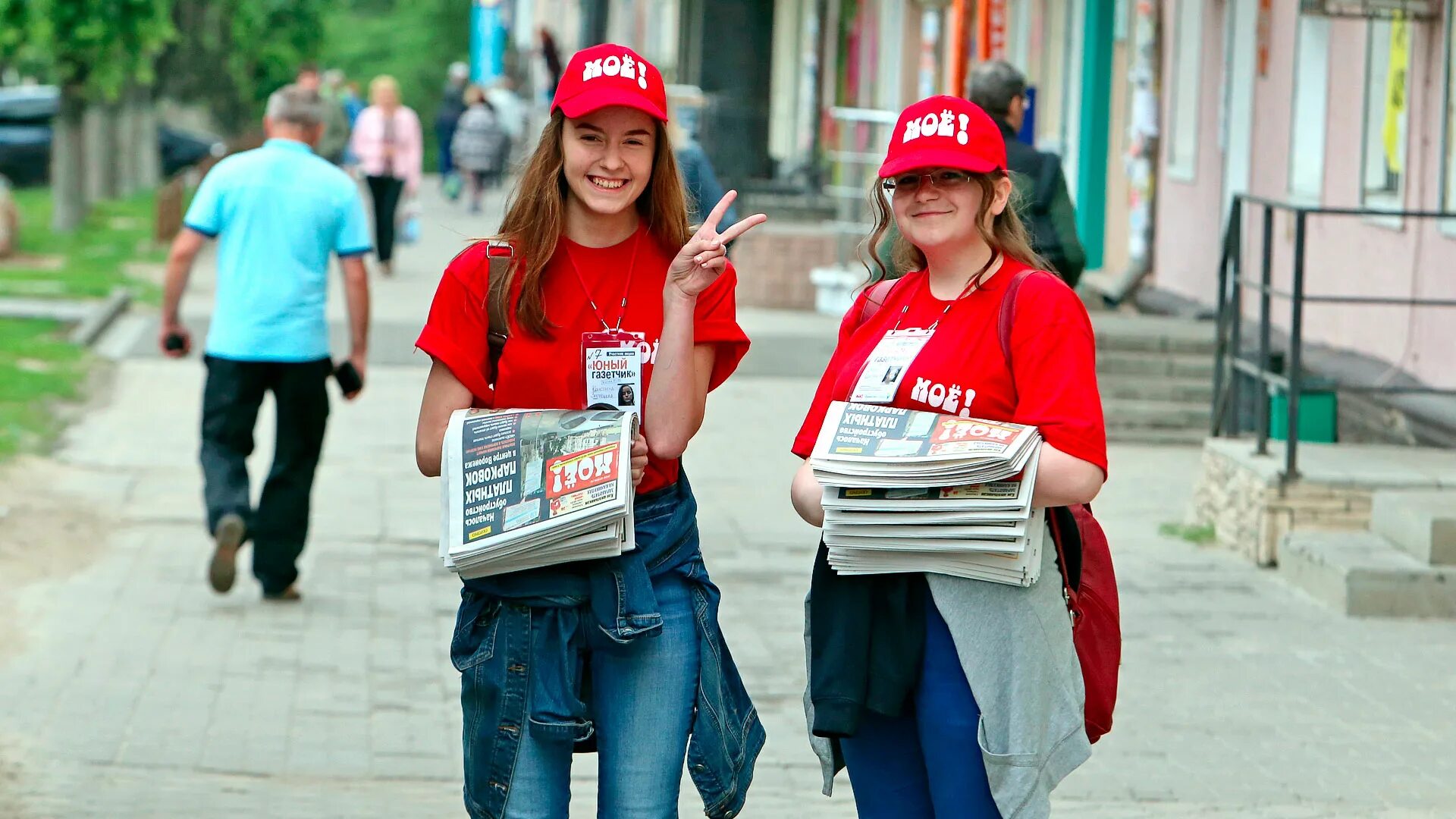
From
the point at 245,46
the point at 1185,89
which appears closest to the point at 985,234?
the point at 1185,89

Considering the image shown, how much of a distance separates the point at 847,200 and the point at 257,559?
37.9ft

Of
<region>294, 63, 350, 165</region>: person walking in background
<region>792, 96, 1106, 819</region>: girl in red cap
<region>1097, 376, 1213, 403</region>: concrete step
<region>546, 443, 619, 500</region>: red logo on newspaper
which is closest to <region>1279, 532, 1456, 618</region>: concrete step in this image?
<region>1097, 376, 1213, 403</region>: concrete step

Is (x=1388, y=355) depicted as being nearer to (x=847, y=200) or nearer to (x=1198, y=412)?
(x=1198, y=412)

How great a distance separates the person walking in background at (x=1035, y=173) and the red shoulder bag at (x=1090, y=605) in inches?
165

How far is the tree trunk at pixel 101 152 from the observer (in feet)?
105

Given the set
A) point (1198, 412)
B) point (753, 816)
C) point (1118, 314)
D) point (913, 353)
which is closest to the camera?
point (913, 353)

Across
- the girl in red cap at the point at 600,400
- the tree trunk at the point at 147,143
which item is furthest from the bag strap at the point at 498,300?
the tree trunk at the point at 147,143

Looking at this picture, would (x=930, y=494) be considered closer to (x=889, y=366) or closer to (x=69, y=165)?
(x=889, y=366)

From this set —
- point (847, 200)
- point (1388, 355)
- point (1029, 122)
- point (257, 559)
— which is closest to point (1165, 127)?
point (1029, 122)

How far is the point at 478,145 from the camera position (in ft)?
97.5

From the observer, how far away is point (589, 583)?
3584 mm

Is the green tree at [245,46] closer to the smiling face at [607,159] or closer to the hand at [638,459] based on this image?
the smiling face at [607,159]

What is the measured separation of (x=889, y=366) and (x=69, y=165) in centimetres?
2373

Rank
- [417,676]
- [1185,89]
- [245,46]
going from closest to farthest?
[417,676]
[1185,89]
[245,46]
